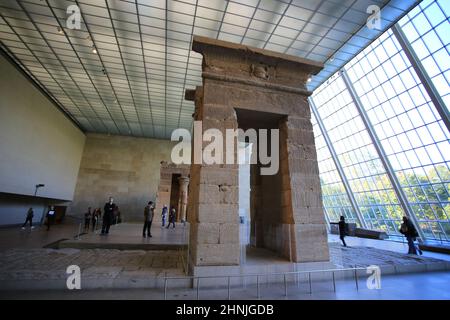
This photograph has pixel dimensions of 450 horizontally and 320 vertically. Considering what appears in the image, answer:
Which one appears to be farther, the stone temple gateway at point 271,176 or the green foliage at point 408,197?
the green foliage at point 408,197

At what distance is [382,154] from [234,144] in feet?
35.6

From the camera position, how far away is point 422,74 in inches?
359

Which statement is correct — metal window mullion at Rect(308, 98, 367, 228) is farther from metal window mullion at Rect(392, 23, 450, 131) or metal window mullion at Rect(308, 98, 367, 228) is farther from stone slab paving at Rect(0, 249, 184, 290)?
stone slab paving at Rect(0, 249, 184, 290)

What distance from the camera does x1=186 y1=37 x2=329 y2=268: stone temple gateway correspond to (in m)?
4.25

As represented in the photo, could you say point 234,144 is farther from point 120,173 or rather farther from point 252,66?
point 120,173

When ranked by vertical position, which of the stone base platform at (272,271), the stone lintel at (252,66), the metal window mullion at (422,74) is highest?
the metal window mullion at (422,74)

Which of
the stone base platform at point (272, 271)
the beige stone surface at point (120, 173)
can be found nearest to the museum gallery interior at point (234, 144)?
the stone base platform at point (272, 271)

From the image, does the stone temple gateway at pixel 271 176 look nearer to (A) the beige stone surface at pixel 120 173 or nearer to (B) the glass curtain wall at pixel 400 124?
(B) the glass curtain wall at pixel 400 124

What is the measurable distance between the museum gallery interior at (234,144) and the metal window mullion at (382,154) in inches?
3.1

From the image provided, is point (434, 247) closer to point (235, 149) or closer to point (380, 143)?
point (380, 143)

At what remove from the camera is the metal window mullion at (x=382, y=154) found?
11266 millimetres

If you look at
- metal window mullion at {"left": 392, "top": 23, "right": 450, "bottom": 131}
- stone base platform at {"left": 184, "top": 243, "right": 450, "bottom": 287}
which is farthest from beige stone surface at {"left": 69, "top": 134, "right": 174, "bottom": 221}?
metal window mullion at {"left": 392, "top": 23, "right": 450, "bottom": 131}

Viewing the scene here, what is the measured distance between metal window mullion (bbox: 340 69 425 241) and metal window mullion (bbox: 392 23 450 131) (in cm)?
321
